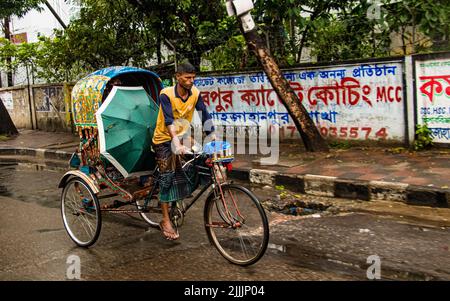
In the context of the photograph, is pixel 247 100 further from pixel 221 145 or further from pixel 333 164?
pixel 221 145

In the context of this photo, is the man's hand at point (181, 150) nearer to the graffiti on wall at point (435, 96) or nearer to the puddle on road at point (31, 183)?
the puddle on road at point (31, 183)

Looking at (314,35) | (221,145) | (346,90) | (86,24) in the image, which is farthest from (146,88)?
(86,24)

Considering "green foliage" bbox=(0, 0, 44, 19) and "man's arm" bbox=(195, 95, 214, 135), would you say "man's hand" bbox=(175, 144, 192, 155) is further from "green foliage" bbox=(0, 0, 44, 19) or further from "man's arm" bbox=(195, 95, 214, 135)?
"green foliage" bbox=(0, 0, 44, 19)

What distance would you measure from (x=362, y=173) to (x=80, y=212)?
3824 mm

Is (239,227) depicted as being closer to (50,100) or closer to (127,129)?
(127,129)

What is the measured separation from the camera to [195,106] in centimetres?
472

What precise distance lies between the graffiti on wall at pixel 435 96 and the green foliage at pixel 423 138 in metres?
0.06

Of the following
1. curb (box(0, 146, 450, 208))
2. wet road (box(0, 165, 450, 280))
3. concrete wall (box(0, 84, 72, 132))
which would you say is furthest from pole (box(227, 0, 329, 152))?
concrete wall (box(0, 84, 72, 132))

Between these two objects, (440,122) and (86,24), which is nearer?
(440,122)

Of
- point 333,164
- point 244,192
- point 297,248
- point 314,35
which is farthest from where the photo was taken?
point 314,35

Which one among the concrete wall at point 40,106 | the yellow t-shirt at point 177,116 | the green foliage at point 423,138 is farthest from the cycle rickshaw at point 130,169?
the concrete wall at point 40,106

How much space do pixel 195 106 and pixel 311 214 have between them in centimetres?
207

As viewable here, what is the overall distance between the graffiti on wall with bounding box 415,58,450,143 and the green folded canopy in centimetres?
478

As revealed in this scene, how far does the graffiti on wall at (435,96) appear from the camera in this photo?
785 cm
